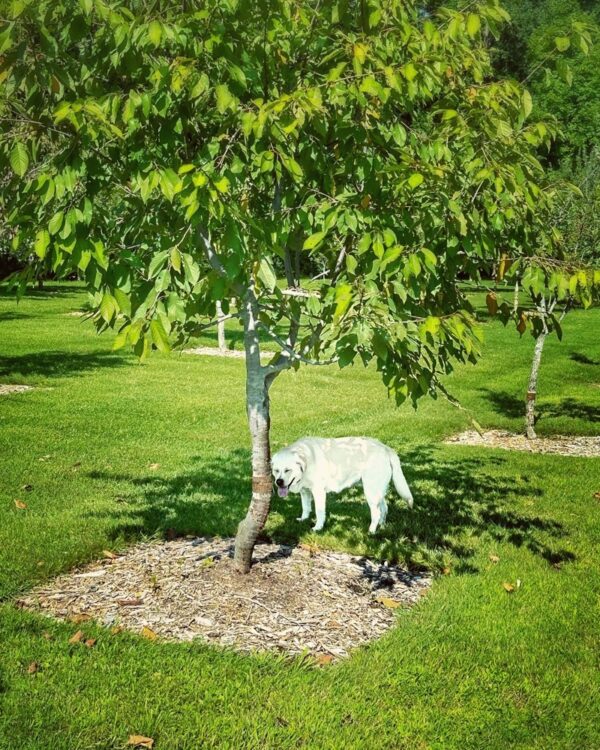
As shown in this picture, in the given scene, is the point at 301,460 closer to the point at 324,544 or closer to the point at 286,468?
the point at 286,468

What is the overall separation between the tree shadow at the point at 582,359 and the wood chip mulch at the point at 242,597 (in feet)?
61.4

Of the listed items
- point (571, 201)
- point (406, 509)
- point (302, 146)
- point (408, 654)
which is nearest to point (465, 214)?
point (302, 146)

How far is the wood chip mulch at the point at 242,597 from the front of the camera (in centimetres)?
562

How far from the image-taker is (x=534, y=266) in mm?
4770

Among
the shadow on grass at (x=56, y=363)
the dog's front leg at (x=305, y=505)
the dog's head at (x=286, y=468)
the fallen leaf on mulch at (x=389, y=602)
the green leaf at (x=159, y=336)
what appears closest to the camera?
the green leaf at (x=159, y=336)

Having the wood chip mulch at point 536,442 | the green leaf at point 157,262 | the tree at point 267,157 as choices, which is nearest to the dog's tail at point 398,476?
the tree at point 267,157

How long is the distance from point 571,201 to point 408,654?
447 inches

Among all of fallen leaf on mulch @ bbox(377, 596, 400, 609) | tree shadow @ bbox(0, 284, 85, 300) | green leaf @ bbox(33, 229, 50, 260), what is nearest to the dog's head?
fallen leaf on mulch @ bbox(377, 596, 400, 609)

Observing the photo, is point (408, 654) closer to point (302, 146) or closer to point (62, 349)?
point (302, 146)

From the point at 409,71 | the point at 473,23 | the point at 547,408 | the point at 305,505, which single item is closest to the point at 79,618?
the point at 305,505

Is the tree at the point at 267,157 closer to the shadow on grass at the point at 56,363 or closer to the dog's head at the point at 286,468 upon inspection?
the dog's head at the point at 286,468

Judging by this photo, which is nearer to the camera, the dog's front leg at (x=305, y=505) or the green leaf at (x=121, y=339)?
the green leaf at (x=121, y=339)

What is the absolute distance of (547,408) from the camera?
1603 cm

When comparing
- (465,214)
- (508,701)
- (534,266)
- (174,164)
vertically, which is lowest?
(508,701)
